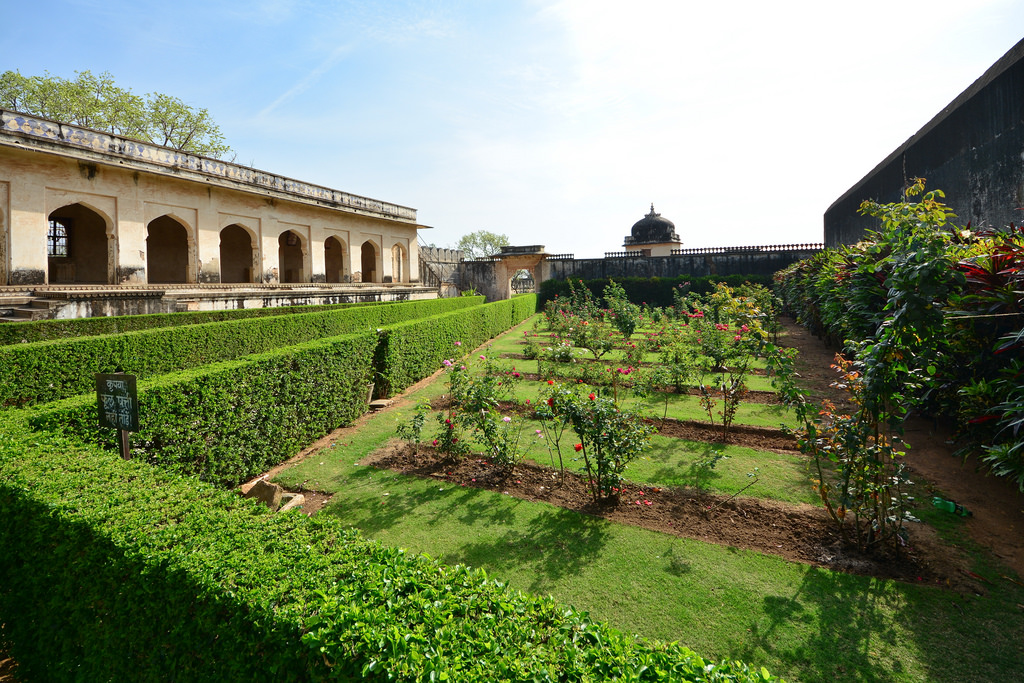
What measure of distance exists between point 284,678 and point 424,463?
431 cm

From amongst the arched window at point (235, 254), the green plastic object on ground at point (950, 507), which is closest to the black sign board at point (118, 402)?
the green plastic object on ground at point (950, 507)

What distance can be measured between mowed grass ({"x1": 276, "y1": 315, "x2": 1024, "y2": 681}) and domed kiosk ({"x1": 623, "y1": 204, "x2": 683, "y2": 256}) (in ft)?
116

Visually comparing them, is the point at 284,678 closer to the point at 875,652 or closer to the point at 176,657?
the point at 176,657

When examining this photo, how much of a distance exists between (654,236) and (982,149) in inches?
1245

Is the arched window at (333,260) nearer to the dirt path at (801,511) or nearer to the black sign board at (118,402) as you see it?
the dirt path at (801,511)

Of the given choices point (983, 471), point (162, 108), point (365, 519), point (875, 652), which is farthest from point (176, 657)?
point (162, 108)

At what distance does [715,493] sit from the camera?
4969 millimetres

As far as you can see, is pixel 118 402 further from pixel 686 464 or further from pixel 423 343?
pixel 423 343

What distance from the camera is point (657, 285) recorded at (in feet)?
93.2

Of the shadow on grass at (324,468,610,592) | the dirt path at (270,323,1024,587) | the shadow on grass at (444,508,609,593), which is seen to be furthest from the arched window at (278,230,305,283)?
the shadow on grass at (444,508,609,593)

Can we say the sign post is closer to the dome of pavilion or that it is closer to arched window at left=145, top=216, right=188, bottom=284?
arched window at left=145, top=216, right=188, bottom=284

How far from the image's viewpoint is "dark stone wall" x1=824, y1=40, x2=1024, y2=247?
6.68 meters

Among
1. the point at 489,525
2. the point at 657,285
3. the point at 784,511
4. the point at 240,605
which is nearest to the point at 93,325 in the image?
the point at 489,525

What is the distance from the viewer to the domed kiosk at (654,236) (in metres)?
38.3
